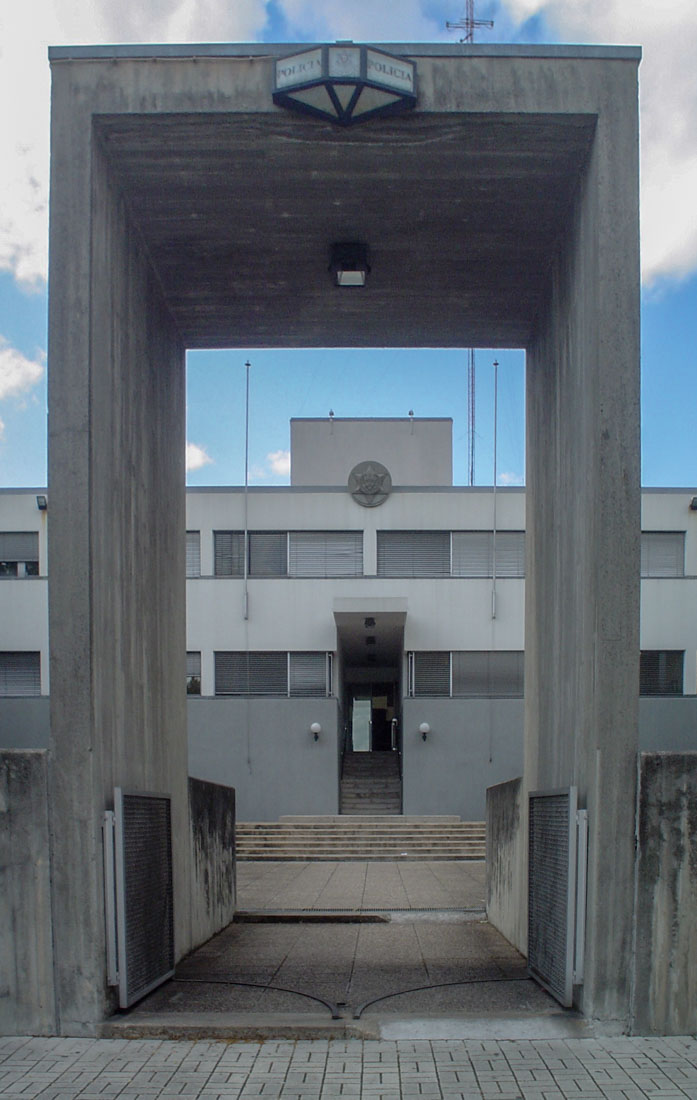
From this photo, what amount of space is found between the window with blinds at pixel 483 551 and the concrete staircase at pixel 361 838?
19.9 ft

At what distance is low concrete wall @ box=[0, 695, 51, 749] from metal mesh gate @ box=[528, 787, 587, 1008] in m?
19.4

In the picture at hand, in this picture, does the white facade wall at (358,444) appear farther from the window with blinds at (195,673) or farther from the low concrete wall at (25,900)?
the low concrete wall at (25,900)

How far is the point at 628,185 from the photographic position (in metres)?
6.35

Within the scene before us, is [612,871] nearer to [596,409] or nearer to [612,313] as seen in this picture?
[596,409]

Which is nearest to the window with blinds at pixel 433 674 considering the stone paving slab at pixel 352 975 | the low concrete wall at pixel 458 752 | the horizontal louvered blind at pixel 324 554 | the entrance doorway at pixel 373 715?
the low concrete wall at pixel 458 752

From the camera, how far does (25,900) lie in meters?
6.06

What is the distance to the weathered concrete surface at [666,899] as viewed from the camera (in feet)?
19.6

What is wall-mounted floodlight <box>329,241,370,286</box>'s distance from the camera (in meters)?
7.87

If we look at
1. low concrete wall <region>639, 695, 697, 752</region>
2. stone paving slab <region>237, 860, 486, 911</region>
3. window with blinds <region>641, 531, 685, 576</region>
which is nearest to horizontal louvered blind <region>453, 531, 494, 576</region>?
window with blinds <region>641, 531, 685, 576</region>

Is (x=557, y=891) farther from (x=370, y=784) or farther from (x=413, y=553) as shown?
(x=370, y=784)

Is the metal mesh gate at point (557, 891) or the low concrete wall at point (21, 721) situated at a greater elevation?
the metal mesh gate at point (557, 891)

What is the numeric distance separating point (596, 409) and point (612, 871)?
2709 millimetres

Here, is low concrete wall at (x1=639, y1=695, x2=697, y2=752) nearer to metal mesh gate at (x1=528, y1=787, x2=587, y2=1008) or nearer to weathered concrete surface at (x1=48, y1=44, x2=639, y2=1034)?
weathered concrete surface at (x1=48, y1=44, x2=639, y2=1034)

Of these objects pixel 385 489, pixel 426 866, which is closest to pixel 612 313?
pixel 426 866
